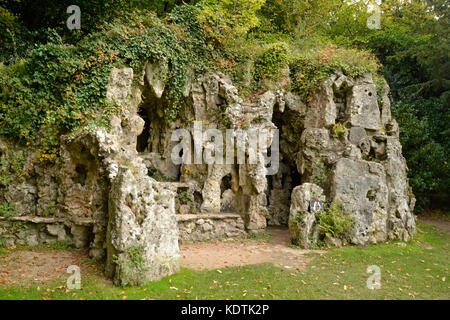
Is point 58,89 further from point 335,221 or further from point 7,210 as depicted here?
point 335,221

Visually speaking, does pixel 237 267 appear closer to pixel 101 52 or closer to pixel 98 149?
pixel 98 149

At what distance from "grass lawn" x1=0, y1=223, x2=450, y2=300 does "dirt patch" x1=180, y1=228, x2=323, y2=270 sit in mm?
513

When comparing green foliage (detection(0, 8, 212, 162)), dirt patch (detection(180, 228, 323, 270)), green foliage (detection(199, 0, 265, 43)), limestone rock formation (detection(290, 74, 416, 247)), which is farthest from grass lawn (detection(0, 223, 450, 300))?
green foliage (detection(199, 0, 265, 43))

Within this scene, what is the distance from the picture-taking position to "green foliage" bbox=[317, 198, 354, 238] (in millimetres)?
10695

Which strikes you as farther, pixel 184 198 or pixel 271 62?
pixel 271 62

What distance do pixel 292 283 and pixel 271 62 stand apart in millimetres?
9898

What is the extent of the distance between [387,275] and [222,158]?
699 centimetres

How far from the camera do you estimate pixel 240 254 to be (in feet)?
32.6

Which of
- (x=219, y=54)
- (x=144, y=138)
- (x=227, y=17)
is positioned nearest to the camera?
(x=219, y=54)

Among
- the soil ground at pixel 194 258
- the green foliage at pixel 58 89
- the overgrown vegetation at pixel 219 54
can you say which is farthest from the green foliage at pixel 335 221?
the green foliage at pixel 58 89

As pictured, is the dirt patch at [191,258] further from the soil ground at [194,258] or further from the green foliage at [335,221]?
the green foliage at [335,221]

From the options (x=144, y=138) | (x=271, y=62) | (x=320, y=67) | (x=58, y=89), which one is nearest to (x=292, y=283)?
(x=58, y=89)

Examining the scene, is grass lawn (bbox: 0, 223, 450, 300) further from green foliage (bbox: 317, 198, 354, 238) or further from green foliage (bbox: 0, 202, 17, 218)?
green foliage (bbox: 0, 202, 17, 218)

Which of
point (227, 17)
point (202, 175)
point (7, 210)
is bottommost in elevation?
point (7, 210)
